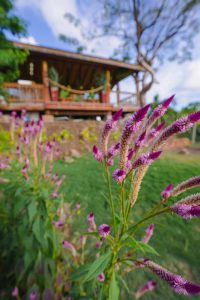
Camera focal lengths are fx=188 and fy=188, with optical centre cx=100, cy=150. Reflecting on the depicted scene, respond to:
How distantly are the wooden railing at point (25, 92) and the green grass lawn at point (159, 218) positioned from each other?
6078 millimetres

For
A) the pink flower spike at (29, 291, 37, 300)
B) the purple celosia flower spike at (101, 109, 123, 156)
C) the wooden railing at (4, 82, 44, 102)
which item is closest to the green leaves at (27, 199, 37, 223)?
the pink flower spike at (29, 291, 37, 300)

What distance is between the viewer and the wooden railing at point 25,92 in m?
9.71

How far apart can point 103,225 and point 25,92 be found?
423 inches

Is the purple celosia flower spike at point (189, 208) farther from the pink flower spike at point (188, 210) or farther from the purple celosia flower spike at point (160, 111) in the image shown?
the purple celosia flower spike at point (160, 111)

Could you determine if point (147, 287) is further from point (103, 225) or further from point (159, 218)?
point (159, 218)

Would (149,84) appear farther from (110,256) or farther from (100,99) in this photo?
(110,256)

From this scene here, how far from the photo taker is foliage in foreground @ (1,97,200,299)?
54 centimetres

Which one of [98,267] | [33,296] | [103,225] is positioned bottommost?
[33,296]

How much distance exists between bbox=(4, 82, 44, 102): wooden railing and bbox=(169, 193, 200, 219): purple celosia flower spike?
1043 cm

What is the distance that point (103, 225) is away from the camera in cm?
66

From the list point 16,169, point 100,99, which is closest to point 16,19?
point 100,99

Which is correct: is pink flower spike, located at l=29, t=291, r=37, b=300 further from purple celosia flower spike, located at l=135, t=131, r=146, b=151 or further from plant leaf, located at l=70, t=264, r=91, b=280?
purple celosia flower spike, located at l=135, t=131, r=146, b=151

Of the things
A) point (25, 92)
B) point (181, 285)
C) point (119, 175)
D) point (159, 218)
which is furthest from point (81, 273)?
point (25, 92)

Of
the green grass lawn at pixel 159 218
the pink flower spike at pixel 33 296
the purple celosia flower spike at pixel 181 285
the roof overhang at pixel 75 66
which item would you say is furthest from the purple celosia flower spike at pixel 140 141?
the roof overhang at pixel 75 66
